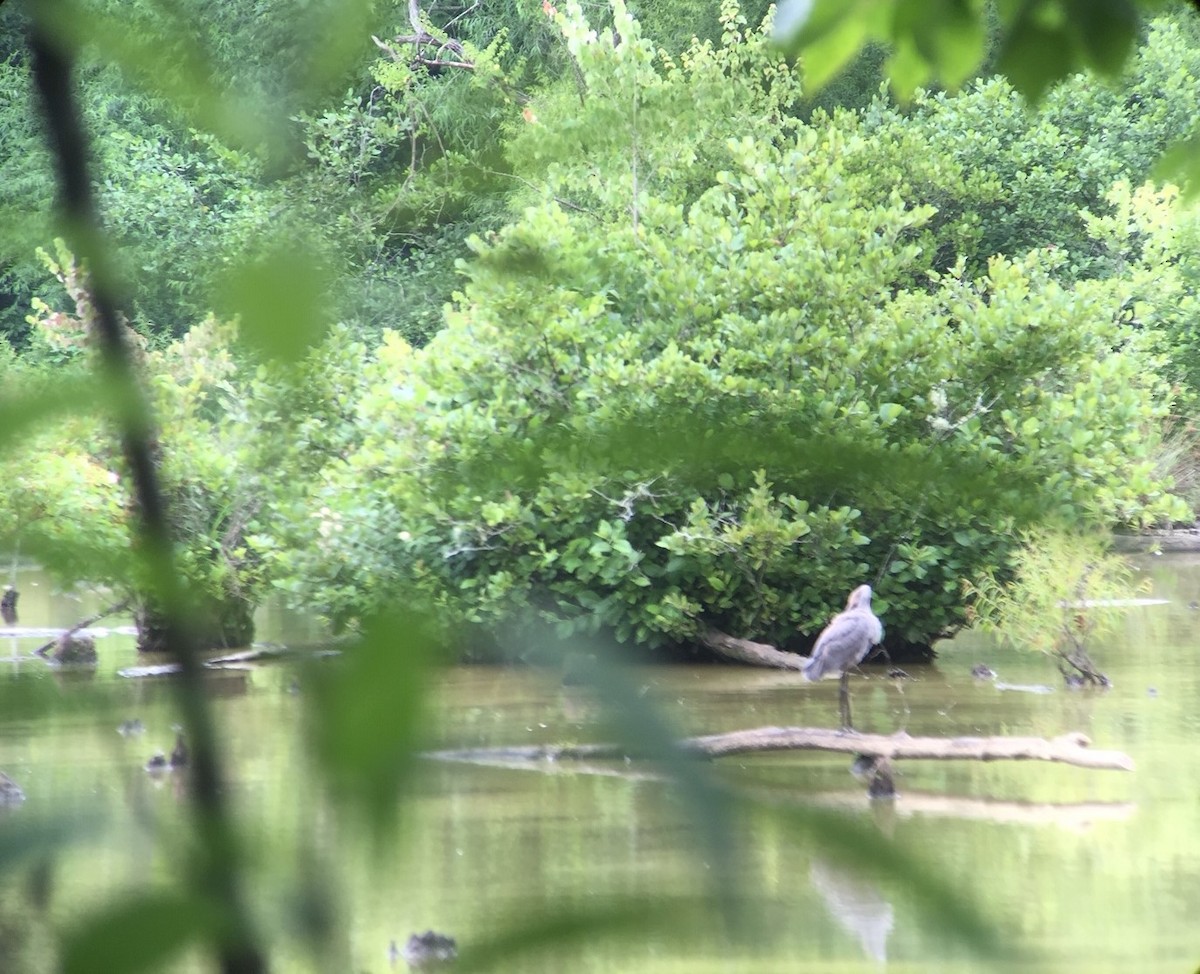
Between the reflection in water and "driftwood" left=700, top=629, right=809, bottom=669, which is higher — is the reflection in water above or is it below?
below

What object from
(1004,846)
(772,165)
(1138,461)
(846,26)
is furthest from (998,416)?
(846,26)

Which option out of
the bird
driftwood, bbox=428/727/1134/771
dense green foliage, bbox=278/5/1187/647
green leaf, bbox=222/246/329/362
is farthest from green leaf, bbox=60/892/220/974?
dense green foliage, bbox=278/5/1187/647

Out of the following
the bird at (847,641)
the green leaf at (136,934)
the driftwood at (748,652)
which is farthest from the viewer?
the driftwood at (748,652)

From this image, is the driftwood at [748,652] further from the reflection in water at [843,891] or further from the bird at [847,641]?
the reflection in water at [843,891]

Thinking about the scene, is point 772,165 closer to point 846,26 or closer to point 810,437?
point 846,26

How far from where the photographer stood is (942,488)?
7.2 inches

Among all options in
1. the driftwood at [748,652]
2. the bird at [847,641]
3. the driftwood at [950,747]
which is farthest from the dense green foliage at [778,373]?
the driftwood at [950,747]

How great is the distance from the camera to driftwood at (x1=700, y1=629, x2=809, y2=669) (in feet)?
14.2

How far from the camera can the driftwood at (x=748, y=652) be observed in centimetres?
434

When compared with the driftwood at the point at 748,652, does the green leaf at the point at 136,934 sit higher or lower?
lower

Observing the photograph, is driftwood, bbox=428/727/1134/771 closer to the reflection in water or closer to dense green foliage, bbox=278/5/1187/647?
dense green foliage, bbox=278/5/1187/647

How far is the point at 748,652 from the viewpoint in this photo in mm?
4391

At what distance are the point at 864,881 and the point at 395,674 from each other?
5cm

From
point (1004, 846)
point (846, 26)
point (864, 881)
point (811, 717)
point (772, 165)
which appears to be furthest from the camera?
point (772, 165)
